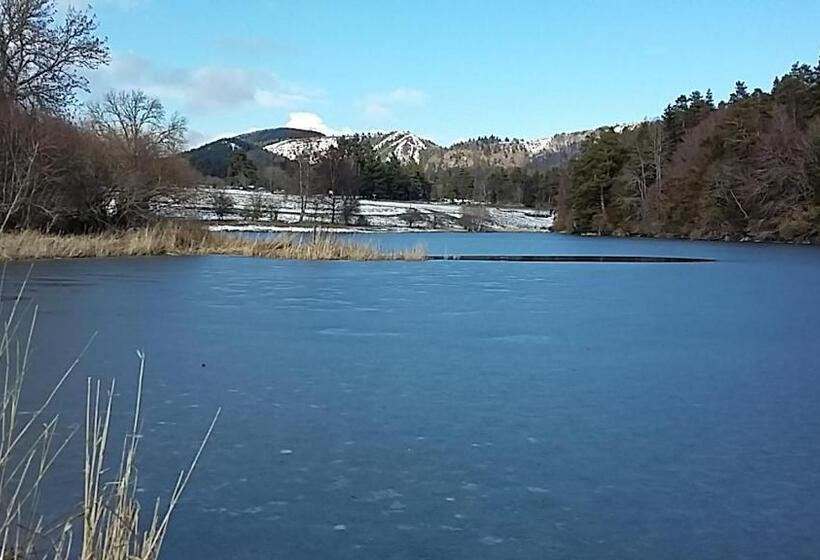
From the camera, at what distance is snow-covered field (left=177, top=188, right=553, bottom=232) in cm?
4241

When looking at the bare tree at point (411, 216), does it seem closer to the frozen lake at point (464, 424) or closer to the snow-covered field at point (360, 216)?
the snow-covered field at point (360, 216)

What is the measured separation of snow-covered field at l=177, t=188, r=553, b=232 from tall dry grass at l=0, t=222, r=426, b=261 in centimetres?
1538

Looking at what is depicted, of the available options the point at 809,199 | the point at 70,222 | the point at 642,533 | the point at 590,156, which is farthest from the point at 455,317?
the point at 590,156

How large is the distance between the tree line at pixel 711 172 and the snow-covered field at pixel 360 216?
535 centimetres

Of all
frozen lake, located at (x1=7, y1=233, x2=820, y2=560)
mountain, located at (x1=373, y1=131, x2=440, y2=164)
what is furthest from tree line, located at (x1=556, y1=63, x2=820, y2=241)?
mountain, located at (x1=373, y1=131, x2=440, y2=164)

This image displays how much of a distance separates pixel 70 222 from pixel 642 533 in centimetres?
1873

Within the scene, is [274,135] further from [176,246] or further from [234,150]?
[176,246]

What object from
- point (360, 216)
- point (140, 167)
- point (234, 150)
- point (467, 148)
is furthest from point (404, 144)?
point (140, 167)

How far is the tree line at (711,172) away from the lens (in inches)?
1431

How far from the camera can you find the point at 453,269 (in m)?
16.9

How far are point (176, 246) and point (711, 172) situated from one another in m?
30.0

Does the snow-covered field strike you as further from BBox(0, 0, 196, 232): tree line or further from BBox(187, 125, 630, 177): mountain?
BBox(187, 125, 630, 177): mountain

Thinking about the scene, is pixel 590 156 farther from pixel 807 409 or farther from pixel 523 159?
pixel 523 159

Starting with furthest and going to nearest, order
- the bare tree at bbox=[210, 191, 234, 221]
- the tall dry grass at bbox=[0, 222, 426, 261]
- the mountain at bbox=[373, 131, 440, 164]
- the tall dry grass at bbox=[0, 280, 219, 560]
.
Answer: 1. the mountain at bbox=[373, 131, 440, 164]
2. the bare tree at bbox=[210, 191, 234, 221]
3. the tall dry grass at bbox=[0, 222, 426, 261]
4. the tall dry grass at bbox=[0, 280, 219, 560]
